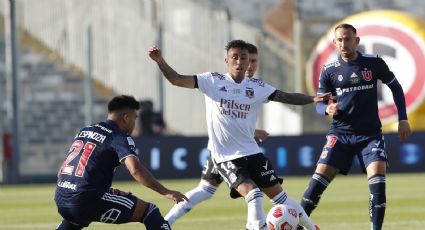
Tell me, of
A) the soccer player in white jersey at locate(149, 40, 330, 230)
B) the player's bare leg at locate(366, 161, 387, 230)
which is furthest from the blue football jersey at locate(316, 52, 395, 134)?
the soccer player in white jersey at locate(149, 40, 330, 230)

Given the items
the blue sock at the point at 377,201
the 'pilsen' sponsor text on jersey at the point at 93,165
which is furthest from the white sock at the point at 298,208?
the 'pilsen' sponsor text on jersey at the point at 93,165

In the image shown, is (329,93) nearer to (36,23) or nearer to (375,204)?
(375,204)

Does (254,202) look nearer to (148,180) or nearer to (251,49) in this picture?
(251,49)

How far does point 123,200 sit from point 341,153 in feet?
9.59

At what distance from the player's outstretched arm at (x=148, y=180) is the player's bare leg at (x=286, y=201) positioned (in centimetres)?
207

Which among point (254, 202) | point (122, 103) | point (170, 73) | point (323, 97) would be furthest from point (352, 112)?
point (122, 103)

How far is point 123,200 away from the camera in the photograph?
936cm

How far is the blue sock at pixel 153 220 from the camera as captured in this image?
9.29 meters

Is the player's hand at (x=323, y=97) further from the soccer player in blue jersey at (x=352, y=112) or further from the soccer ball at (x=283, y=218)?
the soccer ball at (x=283, y=218)

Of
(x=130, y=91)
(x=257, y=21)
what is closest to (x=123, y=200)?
(x=130, y=91)

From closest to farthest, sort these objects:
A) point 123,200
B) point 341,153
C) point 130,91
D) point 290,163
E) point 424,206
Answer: point 123,200, point 341,153, point 424,206, point 290,163, point 130,91

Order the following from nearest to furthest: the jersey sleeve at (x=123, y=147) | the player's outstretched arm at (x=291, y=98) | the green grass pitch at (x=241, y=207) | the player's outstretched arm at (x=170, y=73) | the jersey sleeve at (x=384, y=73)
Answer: the jersey sleeve at (x=123, y=147) < the player's outstretched arm at (x=170, y=73) < the player's outstretched arm at (x=291, y=98) < the jersey sleeve at (x=384, y=73) < the green grass pitch at (x=241, y=207)

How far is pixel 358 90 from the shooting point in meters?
11.3

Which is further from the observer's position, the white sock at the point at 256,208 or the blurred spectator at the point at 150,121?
the blurred spectator at the point at 150,121
